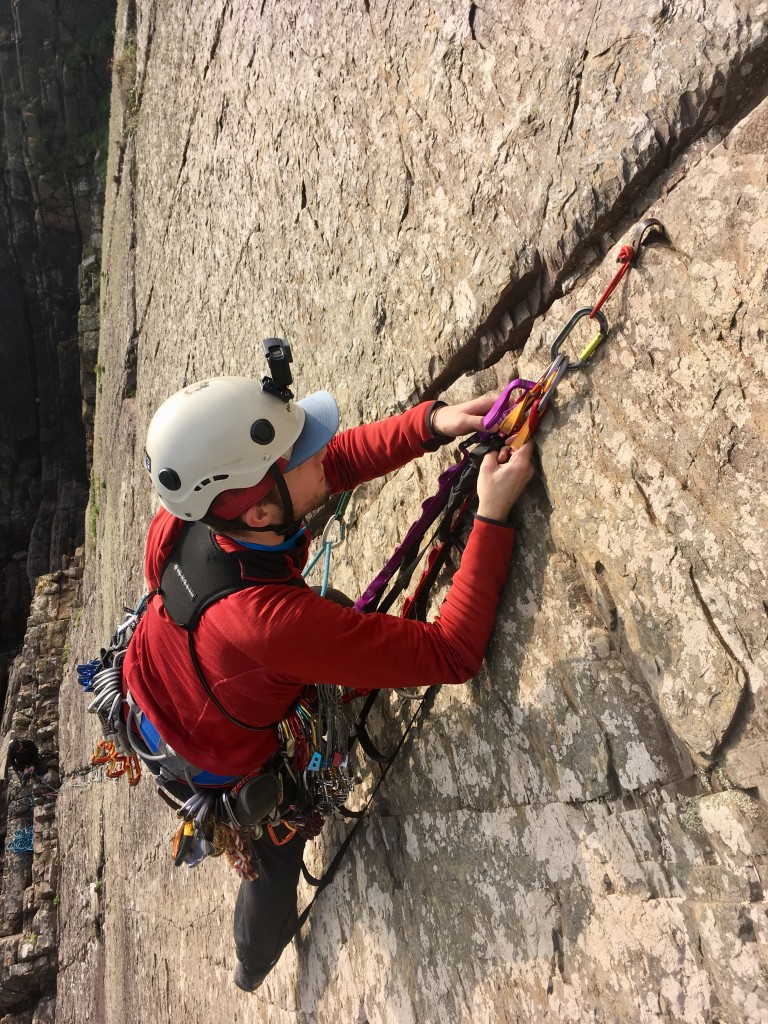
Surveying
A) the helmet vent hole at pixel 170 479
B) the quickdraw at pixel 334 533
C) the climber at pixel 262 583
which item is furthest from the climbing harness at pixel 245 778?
the quickdraw at pixel 334 533

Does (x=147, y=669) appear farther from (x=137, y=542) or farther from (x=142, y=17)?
(x=142, y=17)

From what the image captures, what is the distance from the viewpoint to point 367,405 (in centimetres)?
326

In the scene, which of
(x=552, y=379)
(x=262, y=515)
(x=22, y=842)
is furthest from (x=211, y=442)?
(x=22, y=842)

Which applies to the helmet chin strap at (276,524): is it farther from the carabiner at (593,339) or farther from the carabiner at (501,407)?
the carabiner at (593,339)

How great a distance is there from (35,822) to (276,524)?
380 inches

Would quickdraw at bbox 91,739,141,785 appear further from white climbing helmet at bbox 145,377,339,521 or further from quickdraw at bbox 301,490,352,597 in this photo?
A: white climbing helmet at bbox 145,377,339,521

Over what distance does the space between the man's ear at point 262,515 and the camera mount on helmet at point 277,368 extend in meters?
0.35

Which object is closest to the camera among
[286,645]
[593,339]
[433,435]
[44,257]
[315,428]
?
[286,645]

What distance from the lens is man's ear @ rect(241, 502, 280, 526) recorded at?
6.89ft

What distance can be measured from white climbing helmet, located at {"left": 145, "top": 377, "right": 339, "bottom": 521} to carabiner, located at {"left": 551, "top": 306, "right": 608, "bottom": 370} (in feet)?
2.92

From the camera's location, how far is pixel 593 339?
6.57ft

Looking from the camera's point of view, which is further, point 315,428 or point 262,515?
point 315,428

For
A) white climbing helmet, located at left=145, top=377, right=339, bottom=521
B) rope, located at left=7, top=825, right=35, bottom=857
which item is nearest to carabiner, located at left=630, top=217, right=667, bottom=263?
white climbing helmet, located at left=145, top=377, right=339, bottom=521

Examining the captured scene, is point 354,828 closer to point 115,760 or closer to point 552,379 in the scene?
point 115,760
